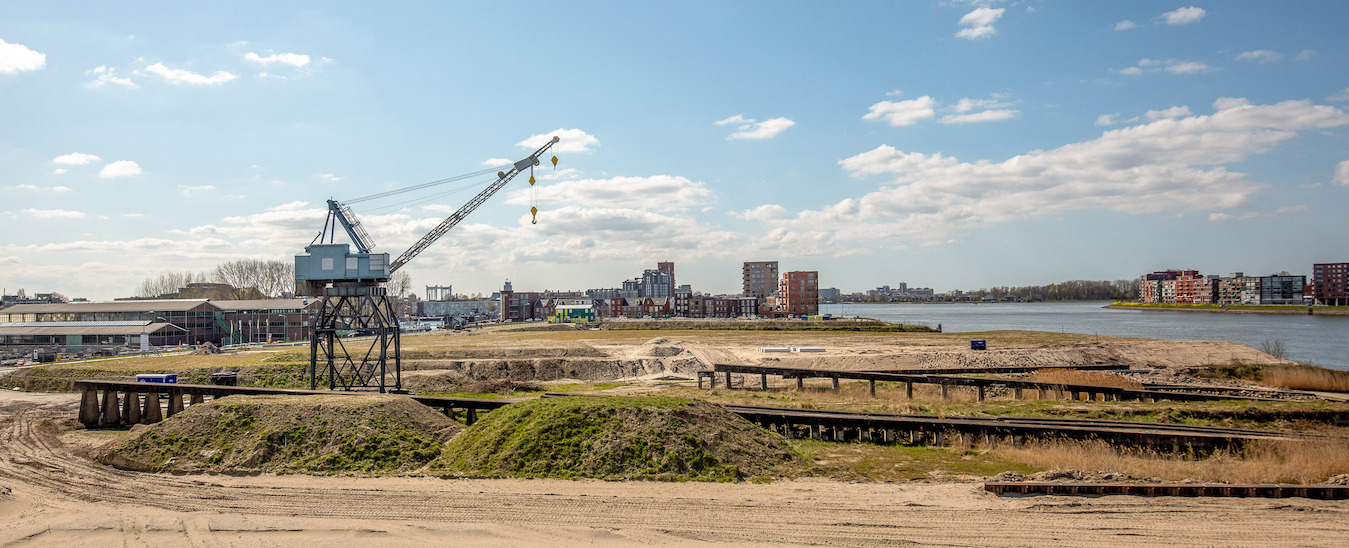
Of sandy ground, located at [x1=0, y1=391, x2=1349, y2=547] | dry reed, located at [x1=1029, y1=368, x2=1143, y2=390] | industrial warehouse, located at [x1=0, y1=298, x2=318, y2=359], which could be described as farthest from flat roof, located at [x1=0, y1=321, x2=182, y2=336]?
dry reed, located at [x1=1029, y1=368, x2=1143, y2=390]

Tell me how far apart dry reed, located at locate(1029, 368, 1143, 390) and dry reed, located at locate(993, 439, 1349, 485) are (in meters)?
16.8

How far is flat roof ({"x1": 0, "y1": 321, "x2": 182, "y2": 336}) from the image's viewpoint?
80.0m

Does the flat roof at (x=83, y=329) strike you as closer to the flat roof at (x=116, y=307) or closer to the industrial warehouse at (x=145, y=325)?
the industrial warehouse at (x=145, y=325)

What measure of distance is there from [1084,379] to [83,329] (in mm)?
101274

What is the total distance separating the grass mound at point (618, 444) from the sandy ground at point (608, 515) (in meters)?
0.96

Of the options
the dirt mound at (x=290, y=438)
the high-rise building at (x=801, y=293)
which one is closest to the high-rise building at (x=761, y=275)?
the high-rise building at (x=801, y=293)

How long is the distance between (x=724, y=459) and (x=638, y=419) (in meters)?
3.07

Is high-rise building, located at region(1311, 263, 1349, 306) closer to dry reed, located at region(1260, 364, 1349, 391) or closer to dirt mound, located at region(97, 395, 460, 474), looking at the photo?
dry reed, located at region(1260, 364, 1349, 391)

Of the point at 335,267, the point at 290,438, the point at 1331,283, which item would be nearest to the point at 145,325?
the point at 335,267

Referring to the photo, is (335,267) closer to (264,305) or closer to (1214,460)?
(1214,460)

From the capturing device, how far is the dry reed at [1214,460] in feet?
58.4

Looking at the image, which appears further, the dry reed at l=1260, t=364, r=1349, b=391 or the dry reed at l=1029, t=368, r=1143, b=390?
the dry reed at l=1260, t=364, r=1349, b=391

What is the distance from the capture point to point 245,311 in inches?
3772

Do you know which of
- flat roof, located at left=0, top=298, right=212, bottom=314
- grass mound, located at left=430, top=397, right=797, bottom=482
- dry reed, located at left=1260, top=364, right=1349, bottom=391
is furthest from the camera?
flat roof, located at left=0, top=298, right=212, bottom=314
